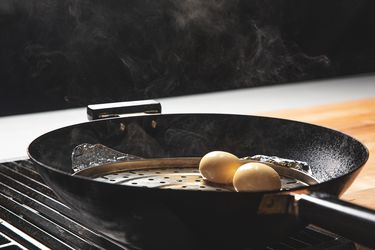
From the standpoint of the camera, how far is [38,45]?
7.14 feet

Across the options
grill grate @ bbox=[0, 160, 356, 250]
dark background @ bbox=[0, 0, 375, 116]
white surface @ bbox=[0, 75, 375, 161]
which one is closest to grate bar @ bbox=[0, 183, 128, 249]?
grill grate @ bbox=[0, 160, 356, 250]

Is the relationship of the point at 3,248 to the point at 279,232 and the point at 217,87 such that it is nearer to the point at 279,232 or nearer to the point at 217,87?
the point at 279,232

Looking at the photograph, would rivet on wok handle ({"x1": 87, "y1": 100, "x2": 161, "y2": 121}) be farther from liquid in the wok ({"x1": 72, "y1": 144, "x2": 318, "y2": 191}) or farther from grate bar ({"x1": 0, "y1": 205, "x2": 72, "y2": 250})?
grate bar ({"x1": 0, "y1": 205, "x2": 72, "y2": 250})

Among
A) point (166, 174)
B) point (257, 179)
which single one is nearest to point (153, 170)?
point (166, 174)

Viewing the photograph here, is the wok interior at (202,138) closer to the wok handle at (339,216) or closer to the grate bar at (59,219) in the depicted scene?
the grate bar at (59,219)

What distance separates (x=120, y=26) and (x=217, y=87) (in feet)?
1.51

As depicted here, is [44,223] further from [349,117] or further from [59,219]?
[349,117]

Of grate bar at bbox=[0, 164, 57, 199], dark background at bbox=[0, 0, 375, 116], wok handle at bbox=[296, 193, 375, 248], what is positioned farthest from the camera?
dark background at bbox=[0, 0, 375, 116]

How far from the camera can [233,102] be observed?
229cm

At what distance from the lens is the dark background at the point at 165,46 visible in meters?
2.17

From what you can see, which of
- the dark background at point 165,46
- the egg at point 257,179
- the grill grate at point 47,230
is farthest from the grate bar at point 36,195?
the dark background at point 165,46

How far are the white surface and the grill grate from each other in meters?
0.62

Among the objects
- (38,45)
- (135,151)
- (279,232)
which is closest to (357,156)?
(279,232)

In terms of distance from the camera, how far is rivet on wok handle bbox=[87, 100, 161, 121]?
1.18 m
